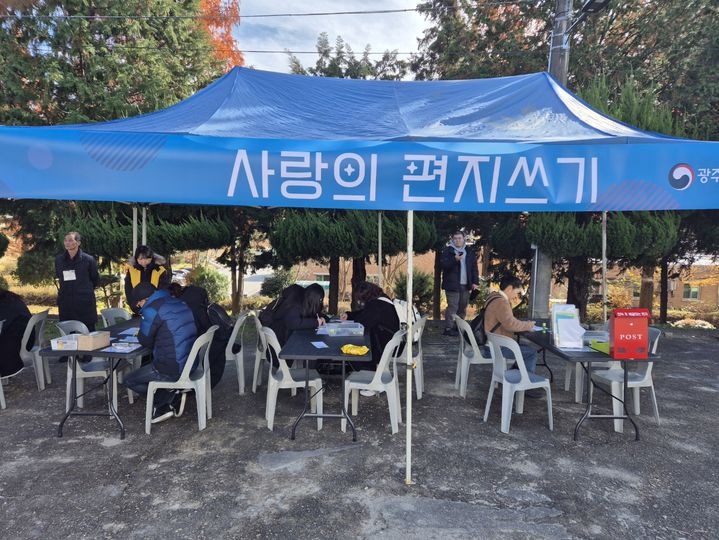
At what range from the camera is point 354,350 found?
368 cm

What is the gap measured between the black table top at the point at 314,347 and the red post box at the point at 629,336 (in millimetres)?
1955

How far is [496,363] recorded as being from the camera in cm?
420

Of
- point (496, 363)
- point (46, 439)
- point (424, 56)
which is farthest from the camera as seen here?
point (424, 56)

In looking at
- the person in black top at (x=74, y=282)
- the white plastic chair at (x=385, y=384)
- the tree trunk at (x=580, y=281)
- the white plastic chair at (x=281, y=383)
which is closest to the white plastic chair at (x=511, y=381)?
the white plastic chair at (x=385, y=384)

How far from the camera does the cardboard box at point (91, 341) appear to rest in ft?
12.0

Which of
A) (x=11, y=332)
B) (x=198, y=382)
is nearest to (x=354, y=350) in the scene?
(x=198, y=382)

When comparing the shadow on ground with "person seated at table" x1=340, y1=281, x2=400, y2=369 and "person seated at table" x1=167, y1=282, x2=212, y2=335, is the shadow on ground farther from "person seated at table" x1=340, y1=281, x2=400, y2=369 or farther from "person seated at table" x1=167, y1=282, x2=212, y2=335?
"person seated at table" x1=167, y1=282, x2=212, y2=335

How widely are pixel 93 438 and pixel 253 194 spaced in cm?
266

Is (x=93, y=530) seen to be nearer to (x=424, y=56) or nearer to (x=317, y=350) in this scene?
→ (x=317, y=350)

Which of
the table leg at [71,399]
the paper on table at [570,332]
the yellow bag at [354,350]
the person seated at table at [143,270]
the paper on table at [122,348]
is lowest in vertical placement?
the table leg at [71,399]

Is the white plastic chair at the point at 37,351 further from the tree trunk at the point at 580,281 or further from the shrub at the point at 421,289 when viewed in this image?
the tree trunk at the point at 580,281

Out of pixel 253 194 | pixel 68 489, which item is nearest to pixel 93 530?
pixel 68 489

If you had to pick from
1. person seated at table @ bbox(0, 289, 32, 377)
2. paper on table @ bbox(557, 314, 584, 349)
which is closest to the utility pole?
paper on table @ bbox(557, 314, 584, 349)

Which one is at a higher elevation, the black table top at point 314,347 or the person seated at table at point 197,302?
the person seated at table at point 197,302
